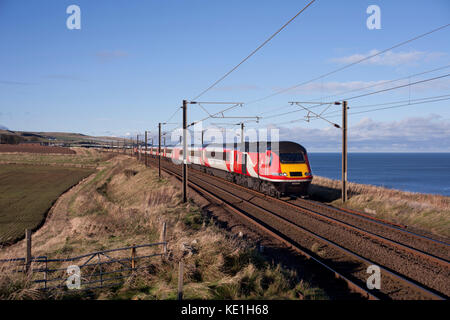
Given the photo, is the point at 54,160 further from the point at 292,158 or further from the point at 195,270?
the point at 195,270

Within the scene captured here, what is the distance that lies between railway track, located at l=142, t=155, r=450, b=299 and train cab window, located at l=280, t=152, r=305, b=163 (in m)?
2.95

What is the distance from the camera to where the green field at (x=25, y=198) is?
23.5 metres

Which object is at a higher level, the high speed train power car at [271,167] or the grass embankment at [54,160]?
the high speed train power car at [271,167]

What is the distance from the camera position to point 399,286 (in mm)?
7441

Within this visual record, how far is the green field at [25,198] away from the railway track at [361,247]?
637 inches

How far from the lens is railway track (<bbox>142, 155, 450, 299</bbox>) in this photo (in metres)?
7.46

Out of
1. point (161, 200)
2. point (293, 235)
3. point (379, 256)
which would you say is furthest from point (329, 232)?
point (161, 200)

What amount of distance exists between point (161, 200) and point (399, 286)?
15.8 meters

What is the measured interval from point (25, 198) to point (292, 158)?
29.6 metres

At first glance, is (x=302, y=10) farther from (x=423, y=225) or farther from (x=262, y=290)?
(x=423, y=225)

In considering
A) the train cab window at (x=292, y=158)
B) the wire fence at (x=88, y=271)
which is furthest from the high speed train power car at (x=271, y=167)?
the wire fence at (x=88, y=271)

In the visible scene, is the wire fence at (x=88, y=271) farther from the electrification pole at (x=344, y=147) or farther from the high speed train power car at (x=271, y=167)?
the electrification pole at (x=344, y=147)

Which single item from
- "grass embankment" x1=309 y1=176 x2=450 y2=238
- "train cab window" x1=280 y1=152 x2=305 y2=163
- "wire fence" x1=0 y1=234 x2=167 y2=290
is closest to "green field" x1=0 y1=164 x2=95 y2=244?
"wire fence" x1=0 y1=234 x2=167 y2=290

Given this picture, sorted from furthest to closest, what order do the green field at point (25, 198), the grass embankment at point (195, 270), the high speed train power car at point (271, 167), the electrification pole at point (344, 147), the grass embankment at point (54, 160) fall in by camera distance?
the grass embankment at point (54, 160) → the green field at point (25, 198) → the high speed train power car at point (271, 167) → the electrification pole at point (344, 147) → the grass embankment at point (195, 270)
